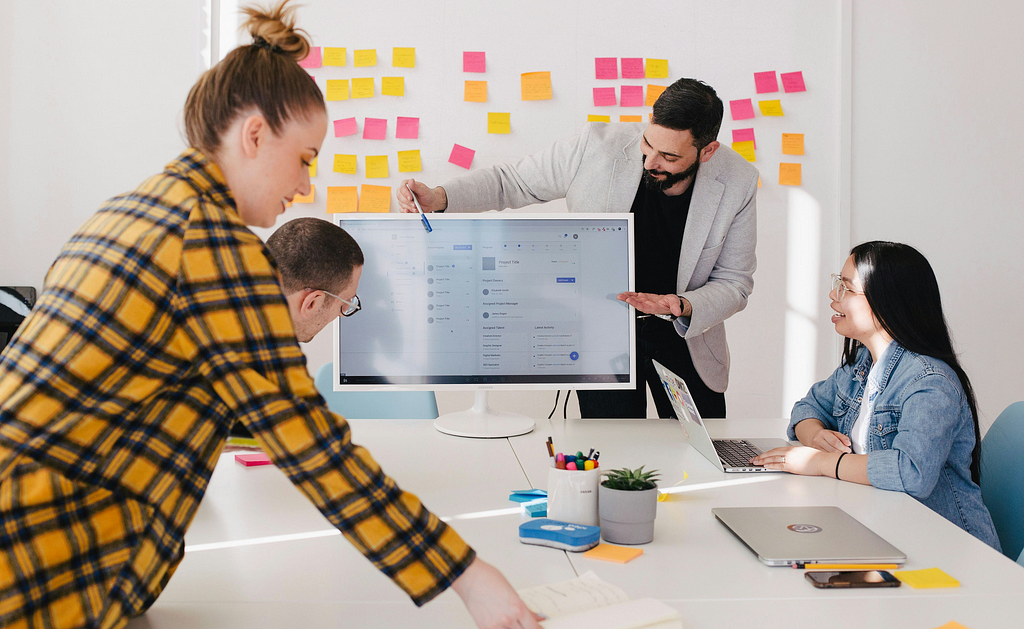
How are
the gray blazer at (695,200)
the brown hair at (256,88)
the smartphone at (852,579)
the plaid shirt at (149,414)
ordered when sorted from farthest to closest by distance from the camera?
the gray blazer at (695,200) → the smartphone at (852,579) → the brown hair at (256,88) → the plaid shirt at (149,414)

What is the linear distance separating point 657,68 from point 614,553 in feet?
7.46

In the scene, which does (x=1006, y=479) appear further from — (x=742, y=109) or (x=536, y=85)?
(x=536, y=85)

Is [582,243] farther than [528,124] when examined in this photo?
No

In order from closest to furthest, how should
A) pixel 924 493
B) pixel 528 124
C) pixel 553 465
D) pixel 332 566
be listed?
pixel 332 566 → pixel 553 465 → pixel 924 493 → pixel 528 124

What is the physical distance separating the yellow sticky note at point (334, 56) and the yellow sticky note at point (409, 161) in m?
0.40

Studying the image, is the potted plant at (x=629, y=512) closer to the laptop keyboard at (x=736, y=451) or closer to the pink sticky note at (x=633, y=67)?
the laptop keyboard at (x=736, y=451)

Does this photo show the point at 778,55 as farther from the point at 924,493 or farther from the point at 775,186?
the point at 924,493

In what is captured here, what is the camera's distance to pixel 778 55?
9.71ft

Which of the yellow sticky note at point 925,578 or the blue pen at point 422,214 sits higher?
the blue pen at point 422,214

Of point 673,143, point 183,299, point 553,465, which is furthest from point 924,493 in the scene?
point 183,299

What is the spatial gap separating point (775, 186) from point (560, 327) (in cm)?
158

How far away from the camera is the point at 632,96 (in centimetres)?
294

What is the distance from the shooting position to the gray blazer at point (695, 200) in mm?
2035

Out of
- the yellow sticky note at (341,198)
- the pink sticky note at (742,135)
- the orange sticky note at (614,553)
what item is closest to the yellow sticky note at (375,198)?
the yellow sticky note at (341,198)
